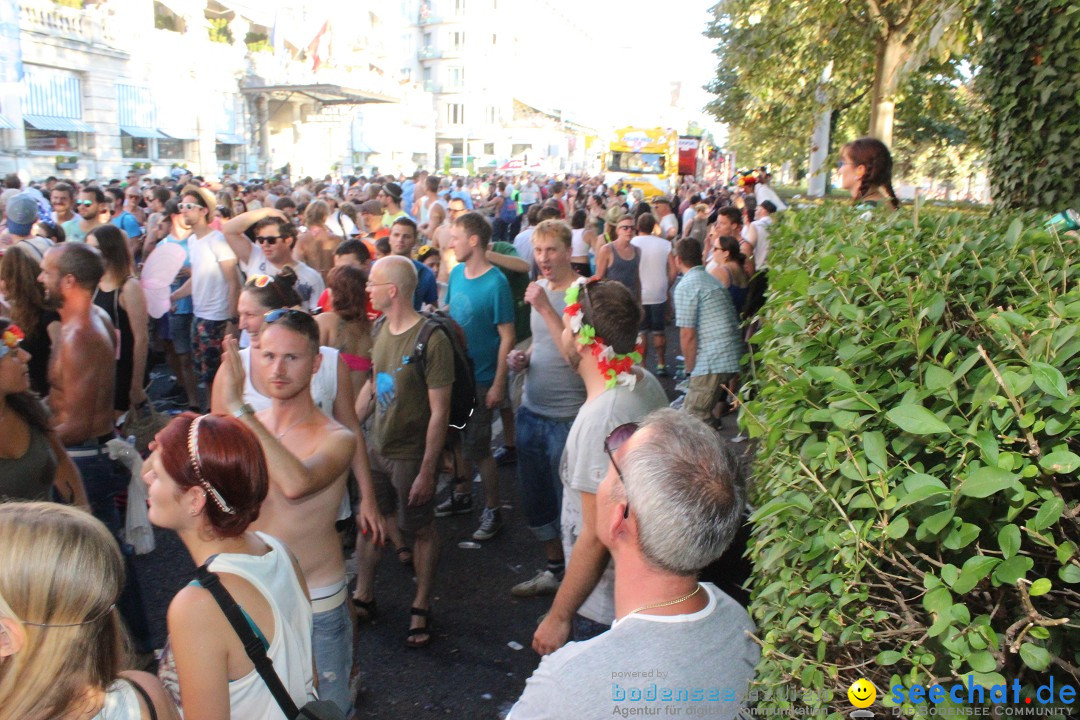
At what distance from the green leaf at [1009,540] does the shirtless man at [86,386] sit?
13.0 feet

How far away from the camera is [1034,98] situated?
5461 mm

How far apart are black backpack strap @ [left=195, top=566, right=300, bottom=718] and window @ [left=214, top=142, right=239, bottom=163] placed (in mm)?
44377

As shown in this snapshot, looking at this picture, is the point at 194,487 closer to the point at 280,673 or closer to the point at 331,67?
the point at 280,673

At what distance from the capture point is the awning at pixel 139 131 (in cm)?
3528

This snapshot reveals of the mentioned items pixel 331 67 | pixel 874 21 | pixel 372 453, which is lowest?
pixel 372 453

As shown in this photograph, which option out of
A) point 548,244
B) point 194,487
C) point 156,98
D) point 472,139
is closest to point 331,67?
point 156,98

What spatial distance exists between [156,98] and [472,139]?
1976 inches

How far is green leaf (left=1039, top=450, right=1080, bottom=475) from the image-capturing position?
122 cm

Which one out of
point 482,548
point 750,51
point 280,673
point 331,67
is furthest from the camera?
point 331,67

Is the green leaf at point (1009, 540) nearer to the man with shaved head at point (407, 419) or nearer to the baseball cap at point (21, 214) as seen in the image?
the man with shaved head at point (407, 419)

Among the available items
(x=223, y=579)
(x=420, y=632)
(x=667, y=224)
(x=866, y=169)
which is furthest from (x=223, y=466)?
(x=667, y=224)

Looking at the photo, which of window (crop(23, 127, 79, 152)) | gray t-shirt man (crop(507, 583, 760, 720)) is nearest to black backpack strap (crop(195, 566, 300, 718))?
gray t-shirt man (crop(507, 583, 760, 720))

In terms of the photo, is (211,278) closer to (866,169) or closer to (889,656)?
(866,169)

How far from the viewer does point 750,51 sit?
1257 centimetres
